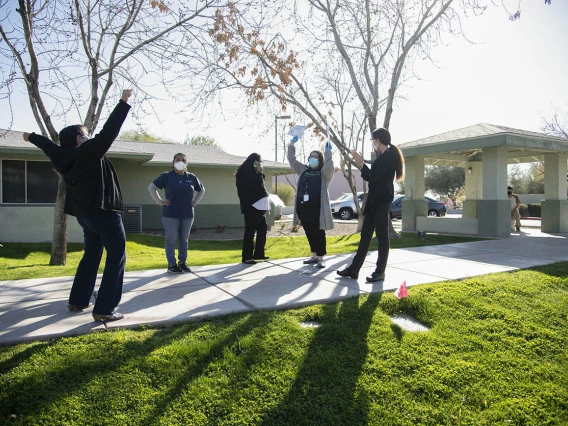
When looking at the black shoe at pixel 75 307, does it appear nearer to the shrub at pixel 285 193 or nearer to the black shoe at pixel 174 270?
the black shoe at pixel 174 270

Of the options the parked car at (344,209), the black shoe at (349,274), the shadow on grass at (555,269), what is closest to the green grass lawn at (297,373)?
the black shoe at (349,274)

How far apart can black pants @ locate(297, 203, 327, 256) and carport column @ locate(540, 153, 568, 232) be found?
10127 millimetres

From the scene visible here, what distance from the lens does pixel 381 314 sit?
13.4ft

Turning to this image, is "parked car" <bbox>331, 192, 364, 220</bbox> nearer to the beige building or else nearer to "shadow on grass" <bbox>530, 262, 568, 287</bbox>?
the beige building

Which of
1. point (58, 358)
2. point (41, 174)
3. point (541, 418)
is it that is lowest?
point (541, 418)

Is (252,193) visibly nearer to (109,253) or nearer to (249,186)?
(249,186)

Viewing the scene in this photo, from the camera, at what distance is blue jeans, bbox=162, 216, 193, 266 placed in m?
6.18

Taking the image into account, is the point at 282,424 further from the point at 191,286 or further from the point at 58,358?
the point at 191,286

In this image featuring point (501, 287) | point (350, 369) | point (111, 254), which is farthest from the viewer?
point (501, 287)

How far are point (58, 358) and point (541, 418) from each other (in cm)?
335

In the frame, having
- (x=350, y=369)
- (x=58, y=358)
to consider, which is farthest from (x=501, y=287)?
(x=58, y=358)

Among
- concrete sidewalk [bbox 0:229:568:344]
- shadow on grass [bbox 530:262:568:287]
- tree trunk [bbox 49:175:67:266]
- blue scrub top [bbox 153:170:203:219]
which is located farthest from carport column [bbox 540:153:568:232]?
tree trunk [bbox 49:175:67:266]

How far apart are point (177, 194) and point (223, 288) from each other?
1766mm

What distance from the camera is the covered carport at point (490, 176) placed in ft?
37.8
